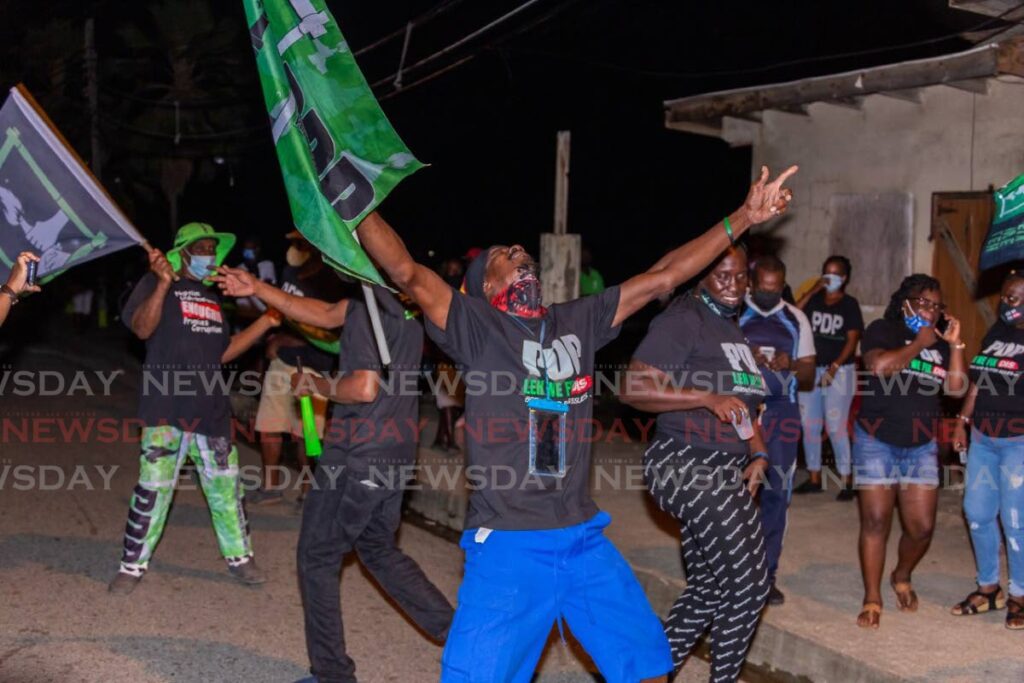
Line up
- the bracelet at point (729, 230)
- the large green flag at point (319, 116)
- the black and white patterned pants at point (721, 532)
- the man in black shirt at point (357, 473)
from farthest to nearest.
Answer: the man in black shirt at point (357, 473) → the black and white patterned pants at point (721, 532) → the bracelet at point (729, 230) → the large green flag at point (319, 116)

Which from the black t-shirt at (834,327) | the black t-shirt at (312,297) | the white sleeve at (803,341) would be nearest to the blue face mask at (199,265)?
the black t-shirt at (312,297)

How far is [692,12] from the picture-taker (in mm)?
28875

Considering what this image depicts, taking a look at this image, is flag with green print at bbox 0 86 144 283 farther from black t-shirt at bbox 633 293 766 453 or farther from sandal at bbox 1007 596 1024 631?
sandal at bbox 1007 596 1024 631

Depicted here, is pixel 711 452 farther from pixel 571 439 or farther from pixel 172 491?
pixel 172 491

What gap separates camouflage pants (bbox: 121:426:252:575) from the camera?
6.95 metres

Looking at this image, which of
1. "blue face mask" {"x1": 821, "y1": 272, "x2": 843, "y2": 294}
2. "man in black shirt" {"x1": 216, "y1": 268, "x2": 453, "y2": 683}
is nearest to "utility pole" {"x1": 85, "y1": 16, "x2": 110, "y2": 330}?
"blue face mask" {"x1": 821, "y1": 272, "x2": 843, "y2": 294}

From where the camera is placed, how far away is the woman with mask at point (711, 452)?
16.5ft

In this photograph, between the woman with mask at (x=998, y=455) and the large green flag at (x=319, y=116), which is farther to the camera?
the woman with mask at (x=998, y=455)

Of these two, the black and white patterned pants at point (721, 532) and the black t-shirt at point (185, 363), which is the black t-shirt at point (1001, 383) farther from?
the black t-shirt at point (185, 363)

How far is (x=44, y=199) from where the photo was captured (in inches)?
247

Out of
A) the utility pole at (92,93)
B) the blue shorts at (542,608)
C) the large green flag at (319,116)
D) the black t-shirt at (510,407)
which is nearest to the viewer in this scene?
the blue shorts at (542,608)

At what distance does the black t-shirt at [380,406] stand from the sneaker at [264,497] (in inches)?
165

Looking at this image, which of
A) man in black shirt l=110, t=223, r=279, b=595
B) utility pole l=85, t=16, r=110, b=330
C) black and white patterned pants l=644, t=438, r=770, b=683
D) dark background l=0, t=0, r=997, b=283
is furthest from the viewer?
dark background l=0, t=0, r=997, b=283

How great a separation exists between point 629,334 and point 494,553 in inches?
732
